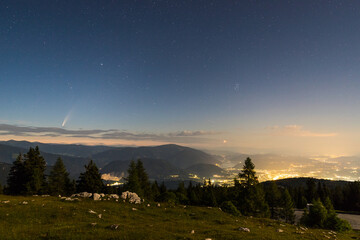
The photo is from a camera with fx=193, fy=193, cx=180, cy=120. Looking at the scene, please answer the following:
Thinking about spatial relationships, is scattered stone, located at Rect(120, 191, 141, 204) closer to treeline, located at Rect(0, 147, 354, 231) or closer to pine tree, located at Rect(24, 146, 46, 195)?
treeline, located at Rect(0, 147, 354, 231)

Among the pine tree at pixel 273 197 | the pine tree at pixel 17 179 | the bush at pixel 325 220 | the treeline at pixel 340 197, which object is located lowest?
the treeline at pixel 340 197

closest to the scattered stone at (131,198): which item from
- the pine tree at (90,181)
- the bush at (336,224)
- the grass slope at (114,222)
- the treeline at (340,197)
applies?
the grass slope at (114,222)

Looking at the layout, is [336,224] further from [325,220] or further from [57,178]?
[57,178]

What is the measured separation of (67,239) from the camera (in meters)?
14.3

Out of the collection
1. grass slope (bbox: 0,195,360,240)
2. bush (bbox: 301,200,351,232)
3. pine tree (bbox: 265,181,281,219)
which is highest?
grass slope (bbox: 0,195,360,240)

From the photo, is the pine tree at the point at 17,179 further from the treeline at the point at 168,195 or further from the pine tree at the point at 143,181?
the pine tree at the point at 143,181

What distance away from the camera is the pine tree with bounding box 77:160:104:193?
63809mm

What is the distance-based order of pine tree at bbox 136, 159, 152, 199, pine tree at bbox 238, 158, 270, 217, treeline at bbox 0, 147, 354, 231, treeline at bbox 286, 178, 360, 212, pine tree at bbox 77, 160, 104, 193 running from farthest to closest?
treeline at bbox 286, 178, 360, 212, pine tree at bbox 136, 159, 152, 199, pine tree at bbox 77, 160, 104, 193, pine tree at bbox 238, 158, 270, 217, treeline at bbox 0, 147, 354, 231

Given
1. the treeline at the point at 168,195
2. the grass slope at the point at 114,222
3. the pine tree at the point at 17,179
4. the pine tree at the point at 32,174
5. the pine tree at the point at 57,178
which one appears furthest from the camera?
the pine tree at the point at 57,178

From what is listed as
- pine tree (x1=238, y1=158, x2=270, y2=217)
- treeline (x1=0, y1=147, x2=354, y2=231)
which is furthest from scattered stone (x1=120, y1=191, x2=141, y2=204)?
pine tree (x1=238, y1=158, x2=270, y2=217)

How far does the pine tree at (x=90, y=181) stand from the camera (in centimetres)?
6381

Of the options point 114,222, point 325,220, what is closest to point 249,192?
point 325,220

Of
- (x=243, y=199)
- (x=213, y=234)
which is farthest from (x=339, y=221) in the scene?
(x=213, y=234)

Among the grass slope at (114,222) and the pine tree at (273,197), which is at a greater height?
the grass slope at (114,222)
